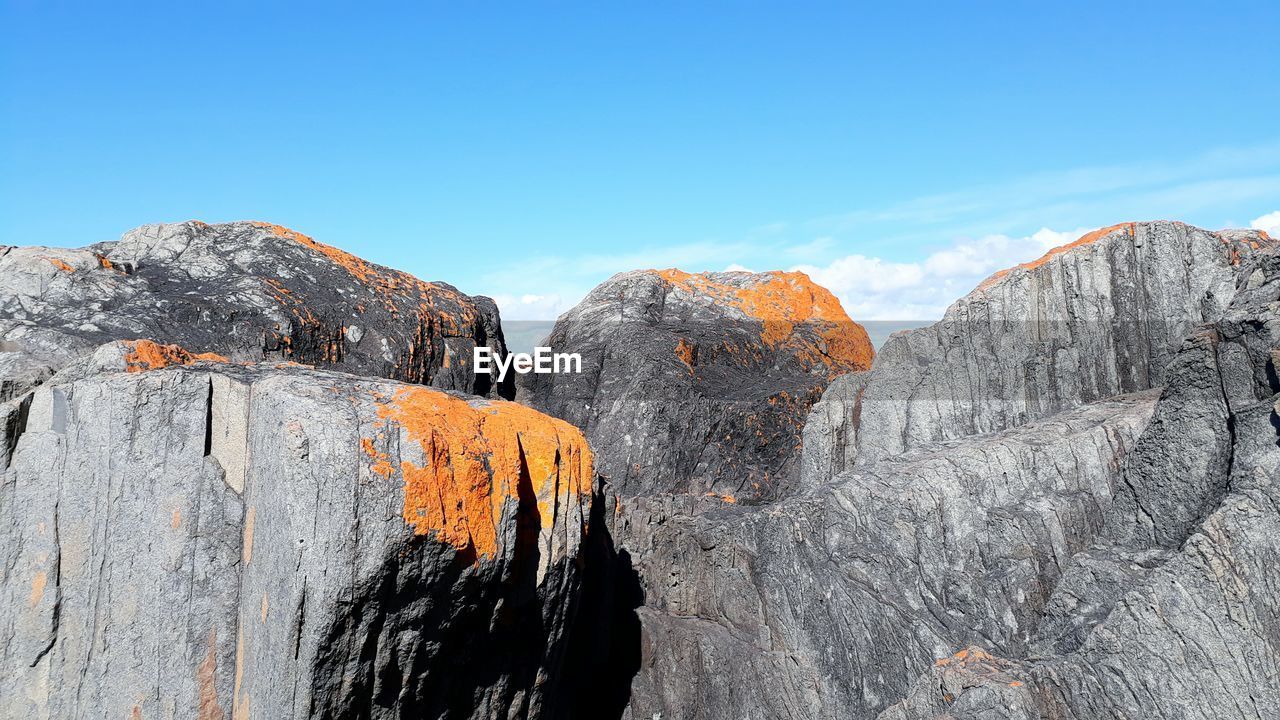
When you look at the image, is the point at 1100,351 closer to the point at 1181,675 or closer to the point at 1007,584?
the point at 1007,584

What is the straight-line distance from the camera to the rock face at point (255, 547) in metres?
7.75

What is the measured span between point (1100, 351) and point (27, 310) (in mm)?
14752

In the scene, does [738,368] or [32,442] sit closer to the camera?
[32,442]

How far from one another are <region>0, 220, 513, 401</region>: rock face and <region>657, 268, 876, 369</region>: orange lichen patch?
17.1 ft

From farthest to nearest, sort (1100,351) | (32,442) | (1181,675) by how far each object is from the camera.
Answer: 1. (1100,351)
2. (32,442)
3. (1181,675)

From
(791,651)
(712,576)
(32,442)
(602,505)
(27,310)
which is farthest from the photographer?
(27,310)

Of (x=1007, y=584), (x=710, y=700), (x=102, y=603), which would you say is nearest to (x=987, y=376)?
(x=1007, y=584)

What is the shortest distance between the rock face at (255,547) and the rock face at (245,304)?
4451 millimetres

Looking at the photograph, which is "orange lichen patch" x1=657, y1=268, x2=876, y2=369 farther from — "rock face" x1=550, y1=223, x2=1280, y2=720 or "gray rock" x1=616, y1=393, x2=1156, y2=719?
"gray rock" x1=616, y1=393, x2=1156, y2=719

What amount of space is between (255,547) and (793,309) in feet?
49.5

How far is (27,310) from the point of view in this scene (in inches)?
554

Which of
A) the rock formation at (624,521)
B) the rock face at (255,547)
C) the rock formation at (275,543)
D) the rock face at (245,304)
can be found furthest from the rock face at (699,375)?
the rock face at (255,547)

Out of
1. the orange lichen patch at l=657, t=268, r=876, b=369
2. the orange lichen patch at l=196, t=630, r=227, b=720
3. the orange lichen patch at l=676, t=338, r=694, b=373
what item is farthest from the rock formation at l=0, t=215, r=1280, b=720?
the orange lichen patch at l=657, t=268, r=876, b=369

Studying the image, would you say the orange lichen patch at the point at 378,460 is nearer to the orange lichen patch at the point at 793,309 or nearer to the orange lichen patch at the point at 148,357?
the orange lichen patch at the point at 148,357
